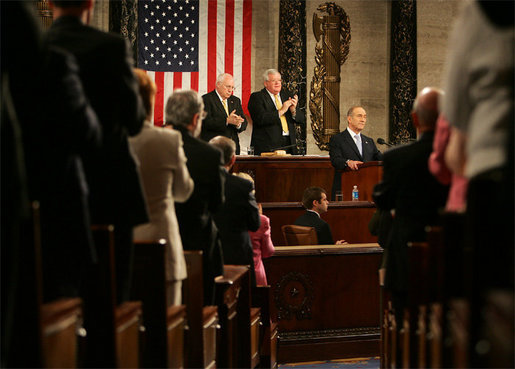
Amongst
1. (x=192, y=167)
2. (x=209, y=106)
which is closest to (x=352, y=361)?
(x=192, y=167)

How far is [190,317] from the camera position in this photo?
11.8ft

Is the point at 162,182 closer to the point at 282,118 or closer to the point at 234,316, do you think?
the point at 234,316

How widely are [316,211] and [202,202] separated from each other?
327 cm

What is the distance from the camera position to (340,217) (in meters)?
8.17

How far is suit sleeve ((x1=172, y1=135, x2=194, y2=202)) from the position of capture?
3455 mm

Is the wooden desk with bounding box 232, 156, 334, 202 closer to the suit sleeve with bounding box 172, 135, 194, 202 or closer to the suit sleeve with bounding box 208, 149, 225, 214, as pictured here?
the suit sleeve with bounding box 208, 149, 225, 214

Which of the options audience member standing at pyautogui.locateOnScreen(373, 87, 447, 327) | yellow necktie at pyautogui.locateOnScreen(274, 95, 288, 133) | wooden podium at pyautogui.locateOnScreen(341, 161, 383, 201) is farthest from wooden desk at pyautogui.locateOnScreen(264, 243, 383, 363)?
yellow necktie at pyautogui.locateOnScreen(274, 95, 288, 133)

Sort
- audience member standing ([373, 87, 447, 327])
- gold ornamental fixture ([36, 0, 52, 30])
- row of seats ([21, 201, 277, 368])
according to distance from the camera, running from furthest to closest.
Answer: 1. gold ornamental fixture ([36, 0, 52, 30])
2. audience member standing ([373, 87, 447, 327])
3. row of seats ([21, 201, 277, 368])

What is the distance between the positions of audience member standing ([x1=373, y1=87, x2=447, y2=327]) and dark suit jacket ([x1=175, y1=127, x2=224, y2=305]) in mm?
861

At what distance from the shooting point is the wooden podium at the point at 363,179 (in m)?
8.30

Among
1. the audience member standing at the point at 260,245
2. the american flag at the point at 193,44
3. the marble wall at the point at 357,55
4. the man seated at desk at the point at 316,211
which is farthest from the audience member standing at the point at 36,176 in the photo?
the marble wall at the point at 357,55

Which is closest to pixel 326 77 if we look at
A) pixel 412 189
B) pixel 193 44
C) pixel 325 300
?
pixel 193 44

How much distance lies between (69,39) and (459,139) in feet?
4.46

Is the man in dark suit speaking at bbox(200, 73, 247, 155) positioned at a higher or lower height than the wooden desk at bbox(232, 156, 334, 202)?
higher
